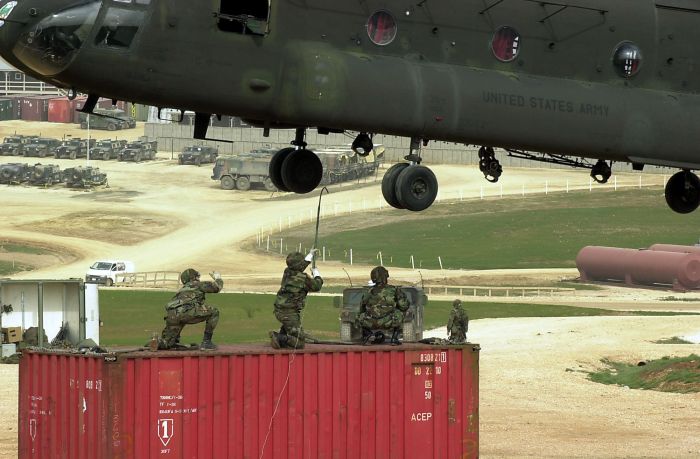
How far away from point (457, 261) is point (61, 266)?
19.7 meters

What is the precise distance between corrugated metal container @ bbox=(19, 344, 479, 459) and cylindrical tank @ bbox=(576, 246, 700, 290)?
139 feet

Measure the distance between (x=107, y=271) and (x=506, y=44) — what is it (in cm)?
4605

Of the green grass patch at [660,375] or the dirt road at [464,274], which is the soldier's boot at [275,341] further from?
the green grass patch at [660,375]

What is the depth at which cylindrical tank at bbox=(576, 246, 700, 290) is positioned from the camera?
63.0 metres

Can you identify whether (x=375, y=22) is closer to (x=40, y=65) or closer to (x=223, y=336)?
(x=40, y=65)

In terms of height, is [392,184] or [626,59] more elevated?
[626,59]

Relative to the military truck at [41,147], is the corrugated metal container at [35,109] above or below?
above

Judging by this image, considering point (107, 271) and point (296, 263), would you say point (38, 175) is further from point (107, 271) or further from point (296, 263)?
point (296, 263)

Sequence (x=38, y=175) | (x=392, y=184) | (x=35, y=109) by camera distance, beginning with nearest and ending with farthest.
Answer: (x=392, y=184)
(x=38, y=175)
(x=35, y=109)

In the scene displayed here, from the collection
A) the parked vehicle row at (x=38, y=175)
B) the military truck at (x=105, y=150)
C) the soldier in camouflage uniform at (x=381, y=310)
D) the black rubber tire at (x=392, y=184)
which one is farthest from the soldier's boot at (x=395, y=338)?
the military truck at (x=105, y=150)

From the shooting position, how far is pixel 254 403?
20.8 metres

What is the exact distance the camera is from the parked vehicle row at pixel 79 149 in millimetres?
105000

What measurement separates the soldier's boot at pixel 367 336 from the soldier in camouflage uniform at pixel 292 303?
1.11 metres

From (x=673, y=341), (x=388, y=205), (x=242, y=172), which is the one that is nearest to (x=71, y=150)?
(x=242, y=172)
